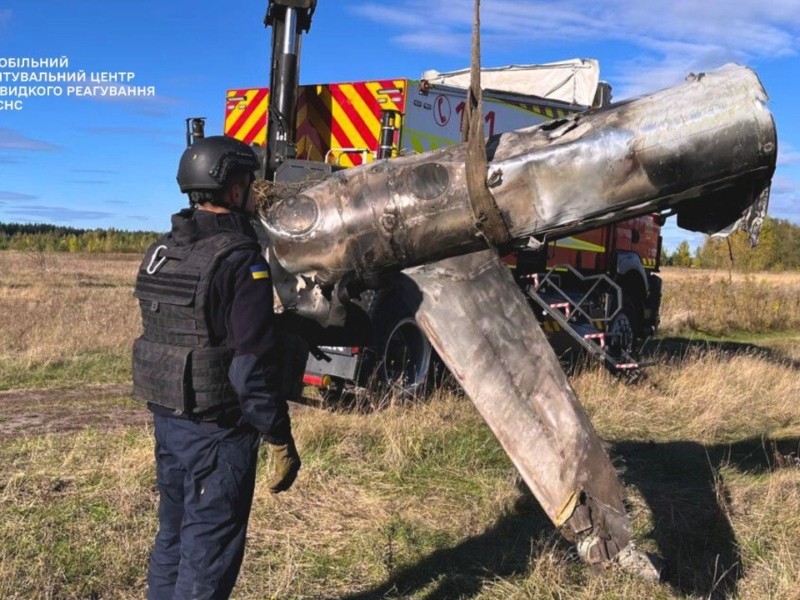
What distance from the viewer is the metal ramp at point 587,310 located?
8.20 metres

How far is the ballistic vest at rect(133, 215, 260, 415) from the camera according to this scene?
2.93m

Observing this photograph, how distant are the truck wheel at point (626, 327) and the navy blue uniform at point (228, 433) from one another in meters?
7.62

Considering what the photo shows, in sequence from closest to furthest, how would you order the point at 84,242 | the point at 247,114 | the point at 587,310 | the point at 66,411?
the point at 66,411 < the point at 247,114 < the point at 587,310 < the point at 84,242

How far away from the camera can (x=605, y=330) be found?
Result: 10039 millimetres

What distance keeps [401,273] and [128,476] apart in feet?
8.09

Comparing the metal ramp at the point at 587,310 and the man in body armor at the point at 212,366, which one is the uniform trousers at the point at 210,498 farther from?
the metal ramp at the point at 587,310

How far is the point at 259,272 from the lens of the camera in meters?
2.91

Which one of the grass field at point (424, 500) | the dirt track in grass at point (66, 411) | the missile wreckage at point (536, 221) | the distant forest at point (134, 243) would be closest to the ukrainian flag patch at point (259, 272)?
the missile wreckage at point (536, 221)

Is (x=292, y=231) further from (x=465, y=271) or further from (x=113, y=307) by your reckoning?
(x=113, y=307)

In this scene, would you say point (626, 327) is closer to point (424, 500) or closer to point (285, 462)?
point (424, 500)

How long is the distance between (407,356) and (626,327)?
13.5 feet

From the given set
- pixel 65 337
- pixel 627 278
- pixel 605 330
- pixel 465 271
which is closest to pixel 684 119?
pixel 465 271

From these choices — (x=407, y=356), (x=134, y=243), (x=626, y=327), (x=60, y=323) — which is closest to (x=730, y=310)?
(x=626, y=327)

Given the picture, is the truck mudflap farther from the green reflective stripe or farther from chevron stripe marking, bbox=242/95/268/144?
the green reflective stripe
